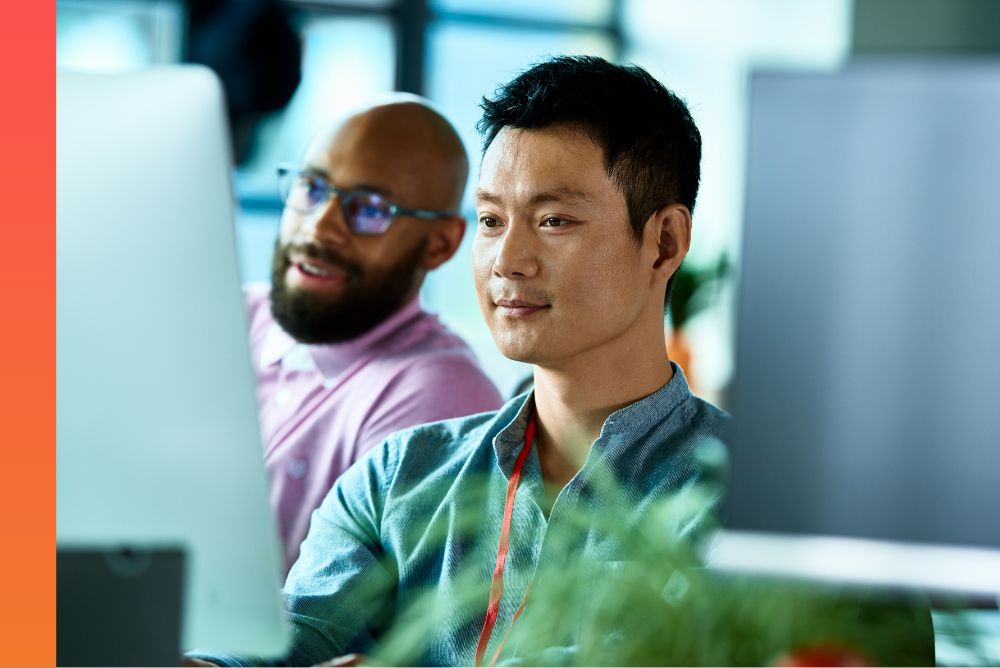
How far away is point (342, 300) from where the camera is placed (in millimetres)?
2133

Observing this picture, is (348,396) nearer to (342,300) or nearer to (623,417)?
(342,300)

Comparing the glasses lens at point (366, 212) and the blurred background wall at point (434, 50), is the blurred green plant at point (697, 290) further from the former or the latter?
the glasses lens at point (366, 212)

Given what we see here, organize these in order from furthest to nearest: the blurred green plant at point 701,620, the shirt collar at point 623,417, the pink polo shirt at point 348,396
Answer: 1. the pink polo shirt at point 348,396
2. the shirt collar at point 623,417
3. the blurred green plant at point 701,620

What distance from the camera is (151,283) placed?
34.2 inches

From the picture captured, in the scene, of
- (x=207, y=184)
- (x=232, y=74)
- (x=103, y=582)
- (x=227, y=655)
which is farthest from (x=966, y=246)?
(x=232, y=74)

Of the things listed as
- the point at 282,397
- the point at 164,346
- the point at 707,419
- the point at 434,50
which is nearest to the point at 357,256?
the point at 282,397

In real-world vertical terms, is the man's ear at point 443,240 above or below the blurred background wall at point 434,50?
below

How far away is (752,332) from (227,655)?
0.66 metres

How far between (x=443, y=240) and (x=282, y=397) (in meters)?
0.42

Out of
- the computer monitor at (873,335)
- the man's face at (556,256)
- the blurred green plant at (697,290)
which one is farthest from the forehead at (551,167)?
the blurred green plant at (697,290)

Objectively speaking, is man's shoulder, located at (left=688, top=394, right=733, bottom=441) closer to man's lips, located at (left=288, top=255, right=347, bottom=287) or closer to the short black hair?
the short black hair

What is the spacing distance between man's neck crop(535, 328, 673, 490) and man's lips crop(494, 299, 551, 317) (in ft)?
0.25

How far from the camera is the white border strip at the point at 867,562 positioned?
79 cm

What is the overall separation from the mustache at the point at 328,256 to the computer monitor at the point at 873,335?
1371 millimetres
